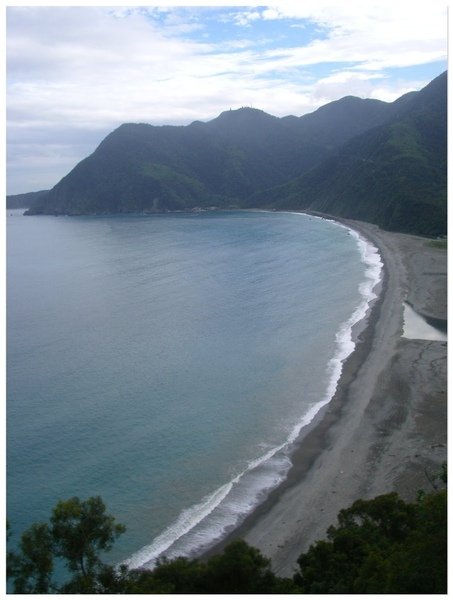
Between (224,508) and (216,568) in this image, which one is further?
(224,508)

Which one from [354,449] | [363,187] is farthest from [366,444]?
[363,187]

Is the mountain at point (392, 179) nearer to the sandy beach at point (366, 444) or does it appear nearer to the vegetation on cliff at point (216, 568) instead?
the sandy beach at point (366, 444)

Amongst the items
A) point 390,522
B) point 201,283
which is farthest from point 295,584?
point 201,283

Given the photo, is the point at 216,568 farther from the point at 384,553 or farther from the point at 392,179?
the point at 392,179

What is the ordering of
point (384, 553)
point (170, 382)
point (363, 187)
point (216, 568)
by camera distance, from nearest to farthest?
point (216, 568), point (384, 553), point (170, 382), point (363, 187)

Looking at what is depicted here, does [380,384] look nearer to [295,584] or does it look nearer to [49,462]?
[49,462]

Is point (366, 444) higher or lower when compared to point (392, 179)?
lower

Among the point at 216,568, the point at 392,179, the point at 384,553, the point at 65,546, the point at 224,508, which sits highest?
the point at 392,179
